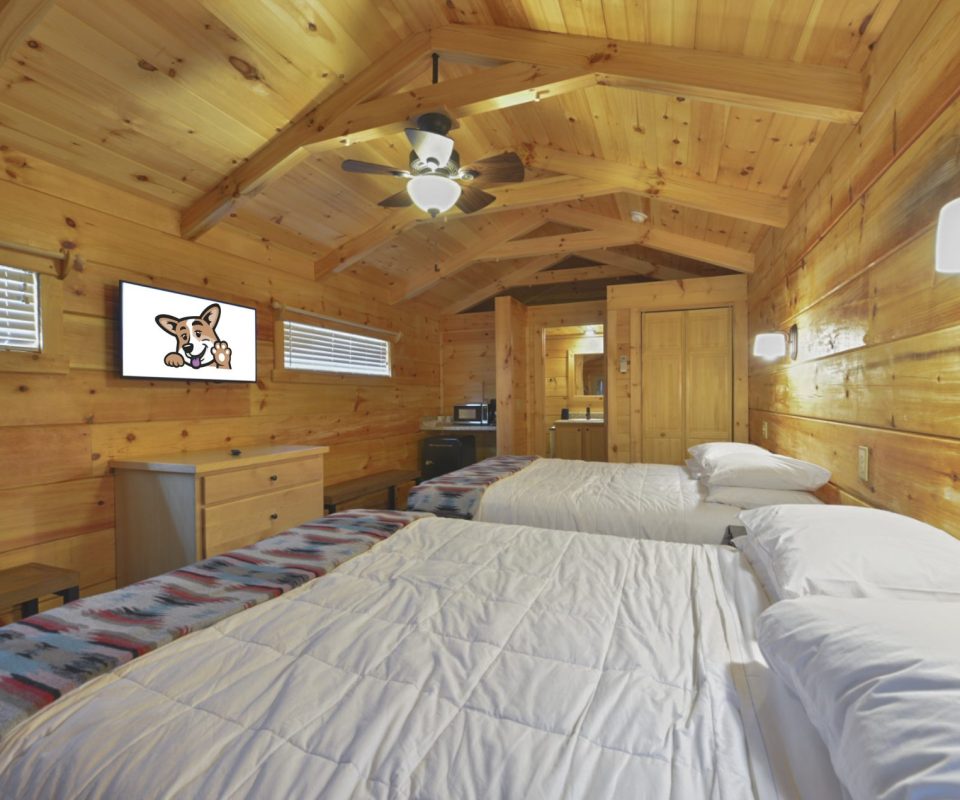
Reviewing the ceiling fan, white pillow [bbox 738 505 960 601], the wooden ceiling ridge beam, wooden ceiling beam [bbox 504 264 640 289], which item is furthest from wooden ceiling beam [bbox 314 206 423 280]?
white pillow [bbox 738 505 960 601]

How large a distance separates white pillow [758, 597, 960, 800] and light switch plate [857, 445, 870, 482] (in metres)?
1.21

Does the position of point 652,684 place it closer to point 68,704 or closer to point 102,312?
point 68,704

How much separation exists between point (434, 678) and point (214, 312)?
294 cm

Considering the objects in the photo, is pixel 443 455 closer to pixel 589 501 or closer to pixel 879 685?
pixel 589 501

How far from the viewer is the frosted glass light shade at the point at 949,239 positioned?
109cm

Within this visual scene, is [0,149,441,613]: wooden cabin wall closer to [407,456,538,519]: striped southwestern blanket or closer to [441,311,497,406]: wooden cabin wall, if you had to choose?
[407,456,538,519]: striped southwestern blanket

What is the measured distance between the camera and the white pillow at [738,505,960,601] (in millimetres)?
989

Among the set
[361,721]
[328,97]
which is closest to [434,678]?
[361,721]

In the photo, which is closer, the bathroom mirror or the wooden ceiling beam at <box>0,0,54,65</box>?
the wooden ceiling beam at <box>0,0,54,65</box>

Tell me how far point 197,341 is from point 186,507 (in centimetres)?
111

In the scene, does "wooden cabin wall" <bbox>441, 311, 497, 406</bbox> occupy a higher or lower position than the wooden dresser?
higher

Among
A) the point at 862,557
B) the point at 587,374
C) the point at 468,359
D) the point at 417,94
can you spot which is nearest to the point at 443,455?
the point at 468,359

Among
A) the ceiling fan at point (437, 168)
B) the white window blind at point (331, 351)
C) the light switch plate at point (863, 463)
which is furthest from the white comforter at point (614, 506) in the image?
the white window blind at point (331, 351)

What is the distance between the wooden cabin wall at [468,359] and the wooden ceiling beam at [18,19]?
486 cm
